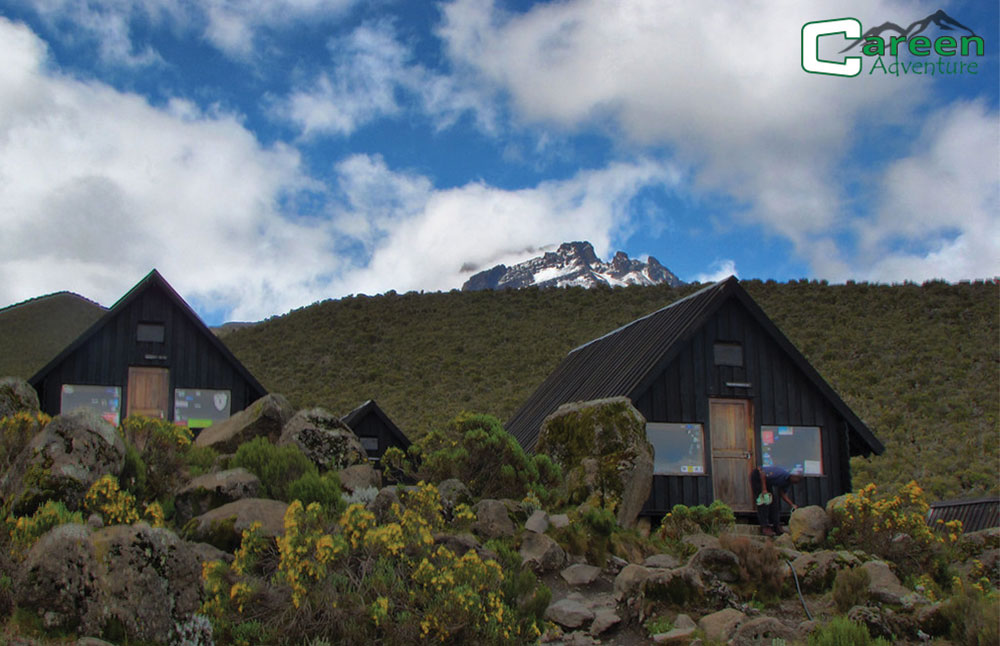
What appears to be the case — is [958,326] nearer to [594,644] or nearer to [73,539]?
[594,644]

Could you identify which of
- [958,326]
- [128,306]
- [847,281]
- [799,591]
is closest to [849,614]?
[799,591]

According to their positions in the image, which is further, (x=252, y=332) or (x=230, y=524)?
(x=252, y=332)

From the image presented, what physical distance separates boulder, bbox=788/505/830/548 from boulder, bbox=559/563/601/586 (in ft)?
14.4

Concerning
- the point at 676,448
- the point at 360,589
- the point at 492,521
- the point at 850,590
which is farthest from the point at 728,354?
the point at 360,589

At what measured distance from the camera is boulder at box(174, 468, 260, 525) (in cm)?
1086

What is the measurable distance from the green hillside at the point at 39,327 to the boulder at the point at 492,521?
84943 mm

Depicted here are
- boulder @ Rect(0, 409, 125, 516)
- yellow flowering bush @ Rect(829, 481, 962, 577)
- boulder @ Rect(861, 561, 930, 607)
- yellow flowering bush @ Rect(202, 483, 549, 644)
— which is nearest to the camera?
yellow flowering bush @ Rect(202, 483, 549, 644)

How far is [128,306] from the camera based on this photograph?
936 inches

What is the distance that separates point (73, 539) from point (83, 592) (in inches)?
17.3

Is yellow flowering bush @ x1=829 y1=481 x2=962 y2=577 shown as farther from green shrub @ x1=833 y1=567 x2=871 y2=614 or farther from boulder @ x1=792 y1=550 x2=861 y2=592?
green shrub @ x1=833 y1=567 x2=871 y2=614

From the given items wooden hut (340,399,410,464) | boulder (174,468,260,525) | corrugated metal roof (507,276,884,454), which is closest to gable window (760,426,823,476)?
corrugated metal roof (507,276,884,454)

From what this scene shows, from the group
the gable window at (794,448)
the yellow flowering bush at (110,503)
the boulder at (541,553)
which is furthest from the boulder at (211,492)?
the gable window at (794,448)

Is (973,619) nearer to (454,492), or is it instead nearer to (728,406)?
(454,492)

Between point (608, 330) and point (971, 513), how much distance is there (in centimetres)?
3431
